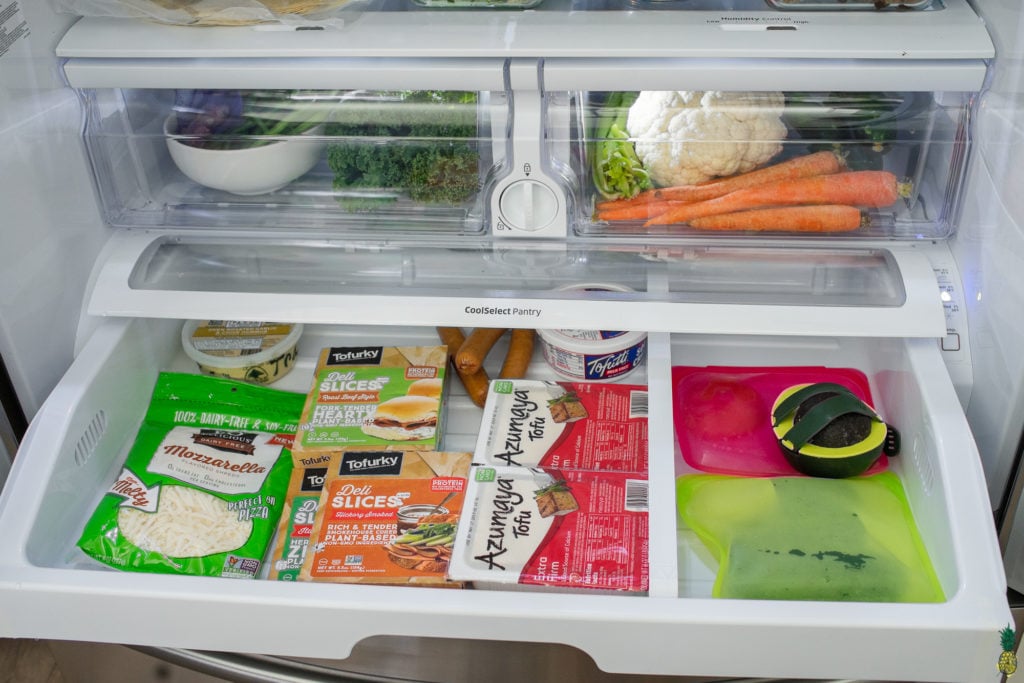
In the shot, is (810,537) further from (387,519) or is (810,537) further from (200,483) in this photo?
(200,483)

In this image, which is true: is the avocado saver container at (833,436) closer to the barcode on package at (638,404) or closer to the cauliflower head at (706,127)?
the barcode on package at (638,404)

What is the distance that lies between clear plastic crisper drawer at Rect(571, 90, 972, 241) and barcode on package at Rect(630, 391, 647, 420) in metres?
0.21

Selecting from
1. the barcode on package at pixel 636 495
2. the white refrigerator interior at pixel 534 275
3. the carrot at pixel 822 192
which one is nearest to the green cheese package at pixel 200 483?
the white refrigerator interior at pixel 534 275

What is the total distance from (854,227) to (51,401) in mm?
1004

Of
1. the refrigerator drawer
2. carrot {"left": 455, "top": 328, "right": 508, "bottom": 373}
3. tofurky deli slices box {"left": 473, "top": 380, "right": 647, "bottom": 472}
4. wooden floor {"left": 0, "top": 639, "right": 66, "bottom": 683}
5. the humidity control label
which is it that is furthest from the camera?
wooden floor {"left": 0, "top": 639, "right": 66, "bottom": 683}

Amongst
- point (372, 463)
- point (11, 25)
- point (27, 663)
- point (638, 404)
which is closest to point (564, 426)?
point (638, 404)

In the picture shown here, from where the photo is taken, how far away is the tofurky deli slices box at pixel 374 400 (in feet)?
3.90

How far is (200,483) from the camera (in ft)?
3.86

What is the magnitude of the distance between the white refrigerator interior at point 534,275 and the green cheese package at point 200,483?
0.16 feet

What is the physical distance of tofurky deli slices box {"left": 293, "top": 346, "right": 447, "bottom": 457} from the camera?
3.90 feet

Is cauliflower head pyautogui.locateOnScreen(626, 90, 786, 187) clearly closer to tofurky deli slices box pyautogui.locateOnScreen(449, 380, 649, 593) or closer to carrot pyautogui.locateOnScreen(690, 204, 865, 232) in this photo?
carrot pyautogui.locateOnScreen(690, 204, 865, 232)

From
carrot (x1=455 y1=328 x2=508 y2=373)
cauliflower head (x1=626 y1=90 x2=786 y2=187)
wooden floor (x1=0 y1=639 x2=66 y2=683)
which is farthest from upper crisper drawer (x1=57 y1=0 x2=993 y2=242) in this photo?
wooden floor (x1=0 y1=639 x2=66 y2=683)

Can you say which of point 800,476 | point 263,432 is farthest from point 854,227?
point 263,432

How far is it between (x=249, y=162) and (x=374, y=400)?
0.35m
